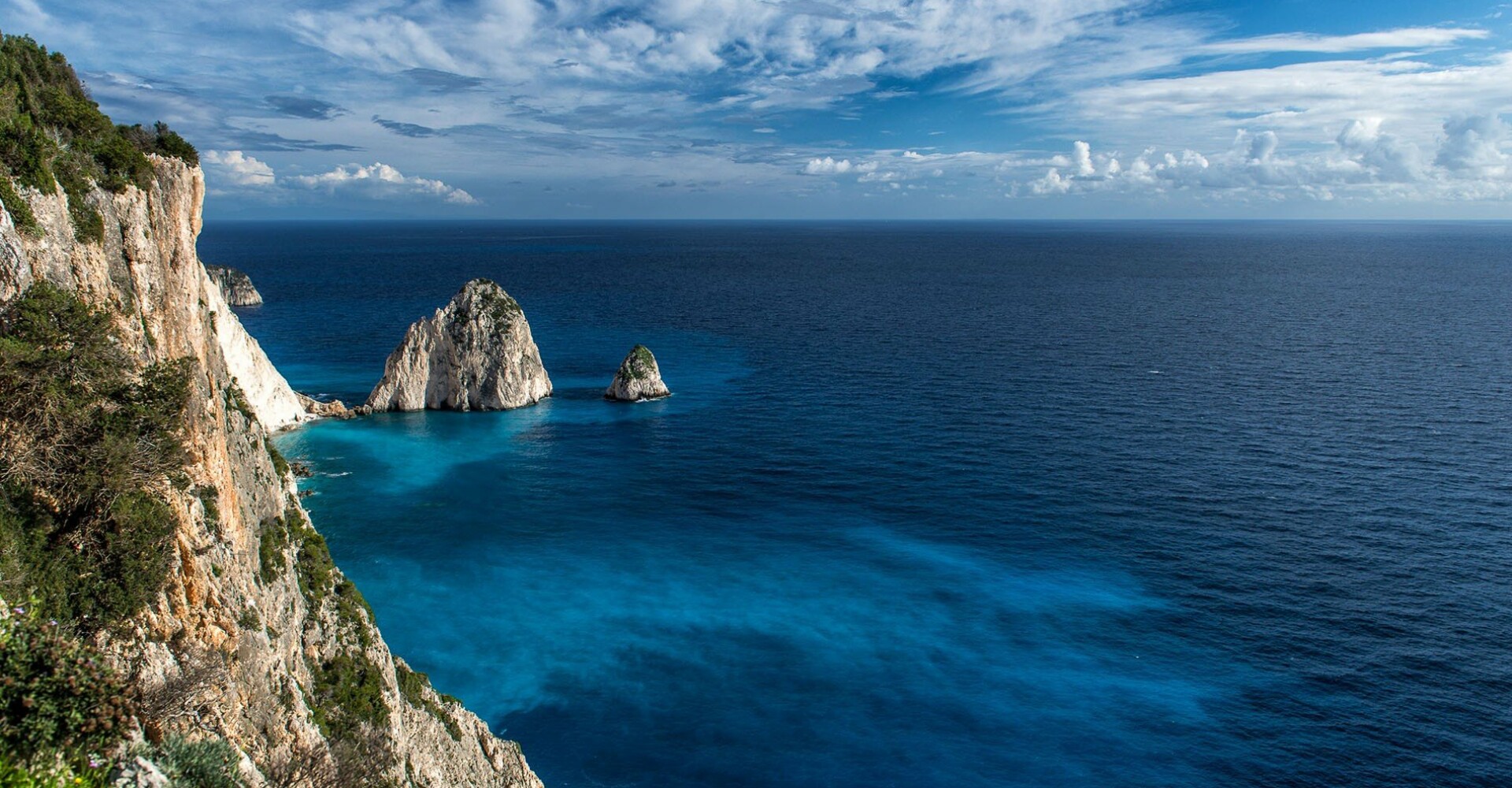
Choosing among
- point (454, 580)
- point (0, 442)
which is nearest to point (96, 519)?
point (0, 442)

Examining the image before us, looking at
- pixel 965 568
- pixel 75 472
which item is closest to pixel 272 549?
pixel 75 472

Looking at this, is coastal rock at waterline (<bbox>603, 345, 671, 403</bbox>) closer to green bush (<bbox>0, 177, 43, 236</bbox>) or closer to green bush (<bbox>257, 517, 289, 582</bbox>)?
green bush (<bbox>257, 517, 289, 582</bbox>)

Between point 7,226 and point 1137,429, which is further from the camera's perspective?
point 1137,429

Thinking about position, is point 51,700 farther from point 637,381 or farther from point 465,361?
point 465,361

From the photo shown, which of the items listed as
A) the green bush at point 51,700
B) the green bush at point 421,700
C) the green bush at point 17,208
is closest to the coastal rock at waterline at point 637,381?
the green bush at point 421,700

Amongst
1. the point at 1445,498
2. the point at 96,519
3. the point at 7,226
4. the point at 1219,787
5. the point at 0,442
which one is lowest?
the point at 1219,787

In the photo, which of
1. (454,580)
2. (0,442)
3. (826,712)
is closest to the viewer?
(0,442)

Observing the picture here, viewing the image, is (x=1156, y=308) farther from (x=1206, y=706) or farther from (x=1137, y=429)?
(x=1206, y=706)

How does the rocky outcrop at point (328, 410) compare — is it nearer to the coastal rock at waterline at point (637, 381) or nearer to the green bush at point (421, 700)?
the coastal rock at waterline at point (637, 381)
